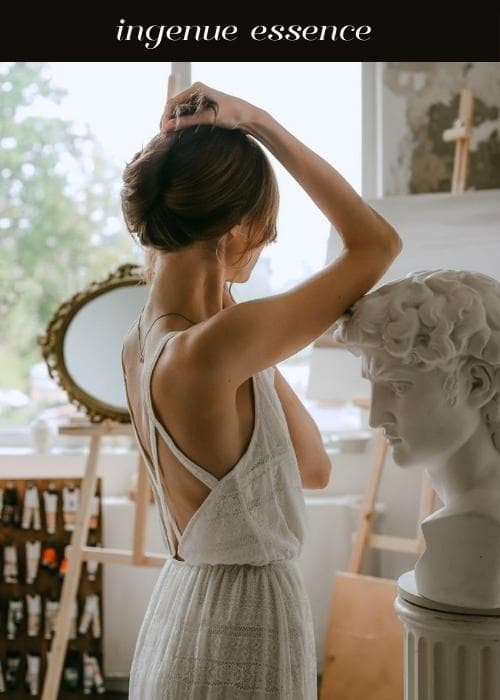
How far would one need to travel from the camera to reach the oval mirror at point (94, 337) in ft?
8.80

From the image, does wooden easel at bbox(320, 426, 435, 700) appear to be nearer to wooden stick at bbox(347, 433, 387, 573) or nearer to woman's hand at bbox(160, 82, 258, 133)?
wooden stick at bbox(347, 433, 387, 573)

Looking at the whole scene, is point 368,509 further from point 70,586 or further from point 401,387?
point 401,387

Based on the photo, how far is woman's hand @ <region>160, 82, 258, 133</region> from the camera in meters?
1.27

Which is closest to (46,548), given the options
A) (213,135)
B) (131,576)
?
(131,576)

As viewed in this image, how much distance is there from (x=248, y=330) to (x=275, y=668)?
1.70 ft

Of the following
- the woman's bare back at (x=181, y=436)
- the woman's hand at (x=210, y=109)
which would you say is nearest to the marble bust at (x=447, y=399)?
the woman's bare back at (x=181, y=436)

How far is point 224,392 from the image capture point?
47.5 inches

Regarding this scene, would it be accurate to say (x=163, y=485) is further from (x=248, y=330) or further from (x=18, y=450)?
(x=18, y=450)

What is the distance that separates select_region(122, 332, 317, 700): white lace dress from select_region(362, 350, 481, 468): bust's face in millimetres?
185

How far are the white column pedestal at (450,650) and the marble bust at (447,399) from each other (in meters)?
0.02

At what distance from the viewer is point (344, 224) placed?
1261 mm

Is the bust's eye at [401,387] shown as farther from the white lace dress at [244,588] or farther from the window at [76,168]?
the window at [76,168]
